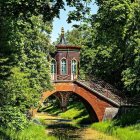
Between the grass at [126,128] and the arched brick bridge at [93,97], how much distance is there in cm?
394

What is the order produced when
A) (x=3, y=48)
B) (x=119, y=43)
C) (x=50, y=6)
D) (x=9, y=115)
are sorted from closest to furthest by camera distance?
(x=50, y=6) → (x=3, y=48) → (x=9, y=115) → (x=119, y=43)

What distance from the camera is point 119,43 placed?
40312mm

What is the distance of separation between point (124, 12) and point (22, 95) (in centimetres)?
1535

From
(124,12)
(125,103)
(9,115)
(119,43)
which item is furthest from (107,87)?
(9,115)

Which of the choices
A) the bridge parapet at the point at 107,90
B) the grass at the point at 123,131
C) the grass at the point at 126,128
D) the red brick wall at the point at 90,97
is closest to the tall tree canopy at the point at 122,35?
the bridge parapet at the point at 107,90

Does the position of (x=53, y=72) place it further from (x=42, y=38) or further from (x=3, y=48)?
(x=3, y=48)

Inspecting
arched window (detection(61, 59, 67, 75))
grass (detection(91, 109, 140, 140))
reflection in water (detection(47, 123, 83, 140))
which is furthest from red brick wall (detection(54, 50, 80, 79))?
grass (detection(91, 109, 140, 140))

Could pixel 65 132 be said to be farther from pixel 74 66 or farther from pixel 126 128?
pixel 74 66

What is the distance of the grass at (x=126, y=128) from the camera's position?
29.3m

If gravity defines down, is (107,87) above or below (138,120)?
above

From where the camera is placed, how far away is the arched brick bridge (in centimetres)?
4303

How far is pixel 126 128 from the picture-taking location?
105 feet

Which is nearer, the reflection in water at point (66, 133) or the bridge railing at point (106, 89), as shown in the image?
the reflection in water at point (66, 133)

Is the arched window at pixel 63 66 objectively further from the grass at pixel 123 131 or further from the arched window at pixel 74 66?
the grass at pixel 123 131
